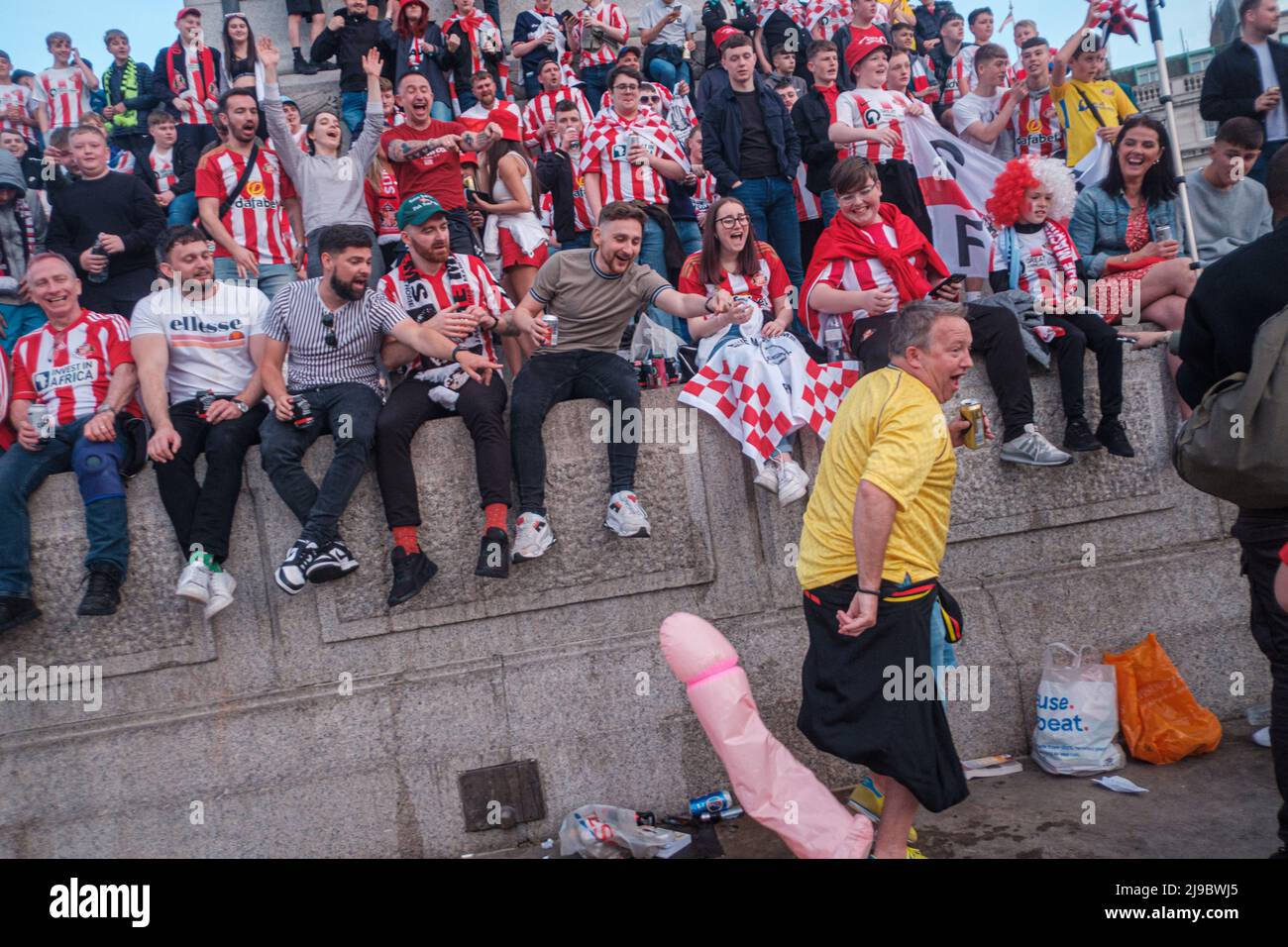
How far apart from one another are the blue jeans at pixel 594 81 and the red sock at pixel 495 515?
560 centimetres

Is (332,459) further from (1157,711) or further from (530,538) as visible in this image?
(1157,711)

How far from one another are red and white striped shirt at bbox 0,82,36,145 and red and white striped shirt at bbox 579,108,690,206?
5.17 metres

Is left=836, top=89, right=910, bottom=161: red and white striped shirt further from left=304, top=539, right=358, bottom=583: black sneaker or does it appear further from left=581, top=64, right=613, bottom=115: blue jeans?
left=304, top=539, right=358, bottom=583: black sneaker

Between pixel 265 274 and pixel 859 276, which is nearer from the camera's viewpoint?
pixel 859 276

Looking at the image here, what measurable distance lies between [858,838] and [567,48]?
8.15 metres

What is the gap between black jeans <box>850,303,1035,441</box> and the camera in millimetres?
5375

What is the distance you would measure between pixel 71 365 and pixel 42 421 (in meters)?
0.34

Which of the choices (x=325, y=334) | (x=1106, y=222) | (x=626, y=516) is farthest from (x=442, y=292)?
(x=1106, y=222)

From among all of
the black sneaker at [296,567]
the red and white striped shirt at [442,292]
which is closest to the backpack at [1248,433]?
the red and white striped shirt at [442,292]

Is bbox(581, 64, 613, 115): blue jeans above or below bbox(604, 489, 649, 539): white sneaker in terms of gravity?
above

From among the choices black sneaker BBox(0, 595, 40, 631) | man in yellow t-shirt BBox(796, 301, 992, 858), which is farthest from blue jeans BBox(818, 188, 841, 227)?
black sneaker BBox(0, 595, 40, 631)

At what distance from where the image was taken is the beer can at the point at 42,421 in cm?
494

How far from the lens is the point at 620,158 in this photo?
7.37 m

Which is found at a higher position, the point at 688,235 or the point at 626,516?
the point at 688,235
